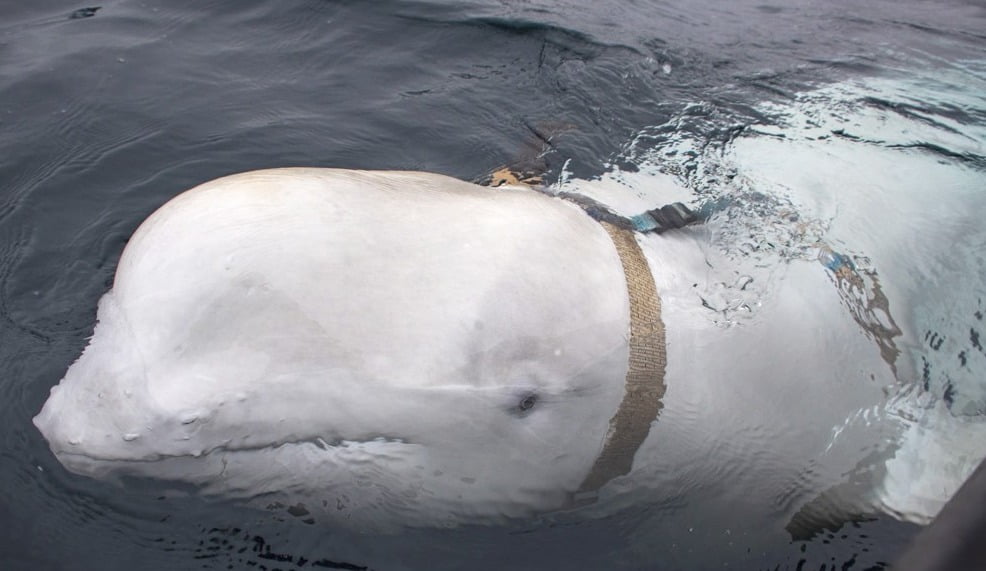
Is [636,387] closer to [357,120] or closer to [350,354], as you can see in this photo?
[350,354]

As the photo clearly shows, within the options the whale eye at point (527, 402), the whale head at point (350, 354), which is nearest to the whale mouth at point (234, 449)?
the whale head at point (350, 354)

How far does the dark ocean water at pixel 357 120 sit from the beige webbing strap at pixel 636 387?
325 mm

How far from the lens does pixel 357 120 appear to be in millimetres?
5875

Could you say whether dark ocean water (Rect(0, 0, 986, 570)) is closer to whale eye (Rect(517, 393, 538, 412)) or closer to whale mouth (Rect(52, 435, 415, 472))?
whale mouth (Rect(52, 435, 415, 472))

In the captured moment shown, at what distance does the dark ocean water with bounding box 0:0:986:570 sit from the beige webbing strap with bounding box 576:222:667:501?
12.8 inches

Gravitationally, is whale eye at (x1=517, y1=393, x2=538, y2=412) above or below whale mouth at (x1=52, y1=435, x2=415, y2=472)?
above

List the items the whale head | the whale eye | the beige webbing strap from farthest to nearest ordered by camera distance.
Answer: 1. the beige webbing strap
2. the whale eye
3. the whale head

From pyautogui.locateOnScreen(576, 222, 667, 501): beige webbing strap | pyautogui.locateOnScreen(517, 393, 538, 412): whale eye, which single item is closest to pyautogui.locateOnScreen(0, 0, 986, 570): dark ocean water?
pyautogui.locateOnScreen(576, 222, 667, 501): beige webbing strap

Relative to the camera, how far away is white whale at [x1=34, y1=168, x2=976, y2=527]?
2330 mm

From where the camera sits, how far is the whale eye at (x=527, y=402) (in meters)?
2.58

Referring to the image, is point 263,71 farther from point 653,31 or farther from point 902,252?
point 902,252

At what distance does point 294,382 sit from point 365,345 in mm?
222

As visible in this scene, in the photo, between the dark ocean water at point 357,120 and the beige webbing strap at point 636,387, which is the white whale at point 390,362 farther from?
the dark ocean water at point 357,120

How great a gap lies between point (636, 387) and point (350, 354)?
3.15ft
